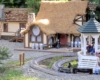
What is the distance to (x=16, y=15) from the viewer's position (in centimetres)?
3991

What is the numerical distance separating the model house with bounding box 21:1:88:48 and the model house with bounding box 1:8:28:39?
155 inches

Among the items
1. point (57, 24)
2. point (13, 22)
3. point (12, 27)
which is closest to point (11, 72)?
point (57, 24)

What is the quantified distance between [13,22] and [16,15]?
87 centimetres

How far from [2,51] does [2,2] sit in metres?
25.1

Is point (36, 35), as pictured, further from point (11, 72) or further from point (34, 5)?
point (11, 72)

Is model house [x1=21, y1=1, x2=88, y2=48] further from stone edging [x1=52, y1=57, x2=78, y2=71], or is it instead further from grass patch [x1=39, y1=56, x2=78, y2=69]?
stone edging [x1=52, y1=57, x2=78, y2=71]

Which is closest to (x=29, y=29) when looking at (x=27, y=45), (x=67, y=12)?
(x=27, y=45)

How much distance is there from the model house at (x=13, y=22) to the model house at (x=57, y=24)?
395cm

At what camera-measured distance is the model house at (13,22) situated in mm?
39500

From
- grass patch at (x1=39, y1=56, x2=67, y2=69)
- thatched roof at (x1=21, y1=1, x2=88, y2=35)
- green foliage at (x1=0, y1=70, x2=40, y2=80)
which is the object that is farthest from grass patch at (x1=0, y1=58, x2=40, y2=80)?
thatched roof at (x1=21, y1=1, x2=88, y2=35)

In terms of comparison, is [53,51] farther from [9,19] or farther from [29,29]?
[9,19]

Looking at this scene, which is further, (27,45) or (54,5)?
(54,5)

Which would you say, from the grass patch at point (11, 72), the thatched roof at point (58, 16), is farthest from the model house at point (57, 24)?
the grass patch at point (11, 72)

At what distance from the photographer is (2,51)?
21859mm
